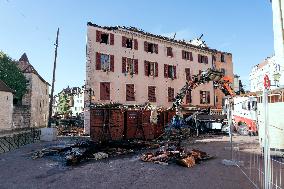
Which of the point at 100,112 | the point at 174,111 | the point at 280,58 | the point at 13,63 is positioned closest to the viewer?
the point at 280,58

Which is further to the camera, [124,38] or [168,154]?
[124,38]

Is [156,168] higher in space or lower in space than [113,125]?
lower

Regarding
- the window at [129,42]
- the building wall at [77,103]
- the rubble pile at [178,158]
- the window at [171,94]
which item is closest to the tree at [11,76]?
the window at [129,42]

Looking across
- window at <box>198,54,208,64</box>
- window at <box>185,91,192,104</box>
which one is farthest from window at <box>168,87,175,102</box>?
window at <box>198,54,208,64</box>

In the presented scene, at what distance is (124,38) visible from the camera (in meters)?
30.5

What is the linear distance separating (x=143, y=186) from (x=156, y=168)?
2.52 metres

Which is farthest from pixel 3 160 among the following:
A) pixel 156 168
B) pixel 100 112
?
pixel 156 168

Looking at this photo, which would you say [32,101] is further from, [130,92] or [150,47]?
[150,47]

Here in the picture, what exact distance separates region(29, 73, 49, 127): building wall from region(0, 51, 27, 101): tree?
2937 millimetres

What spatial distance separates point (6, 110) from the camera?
32469 millimetres

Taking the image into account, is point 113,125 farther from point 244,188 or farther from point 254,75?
point 254,75

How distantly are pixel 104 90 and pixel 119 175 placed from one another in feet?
63.4

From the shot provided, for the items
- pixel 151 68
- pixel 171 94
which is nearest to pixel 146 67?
pixel 151 68

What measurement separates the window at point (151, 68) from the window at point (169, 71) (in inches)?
61.3
